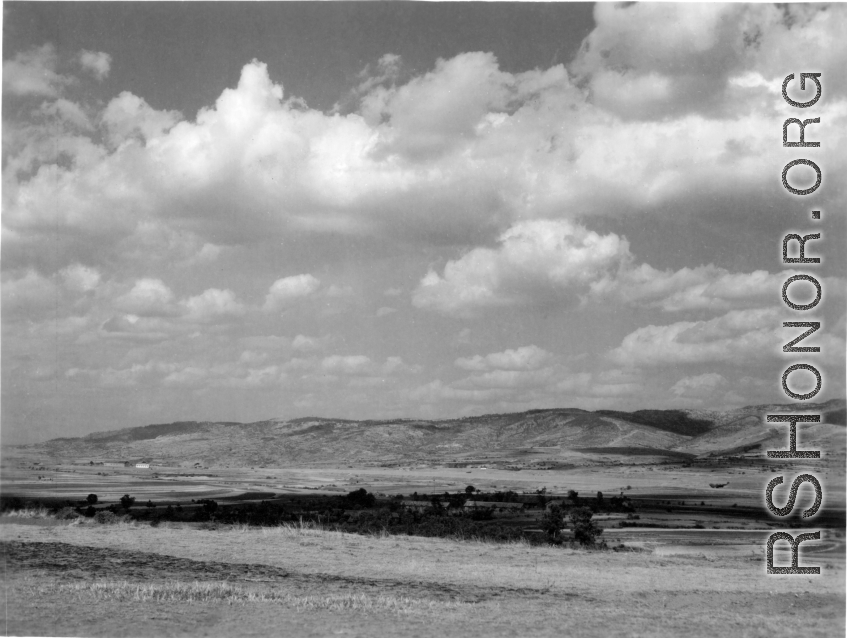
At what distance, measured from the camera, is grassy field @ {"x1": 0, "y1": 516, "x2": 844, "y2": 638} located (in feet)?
43.2

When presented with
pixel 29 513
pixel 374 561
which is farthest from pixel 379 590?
pixel 29 513

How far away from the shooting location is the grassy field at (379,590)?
1316cm

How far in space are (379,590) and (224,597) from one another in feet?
10.8

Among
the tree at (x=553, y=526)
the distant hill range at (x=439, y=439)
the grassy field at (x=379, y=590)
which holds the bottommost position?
the tree at (x=553, y=526)

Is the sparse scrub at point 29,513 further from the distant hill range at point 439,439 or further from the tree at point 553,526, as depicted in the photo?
the tree at point 553,526

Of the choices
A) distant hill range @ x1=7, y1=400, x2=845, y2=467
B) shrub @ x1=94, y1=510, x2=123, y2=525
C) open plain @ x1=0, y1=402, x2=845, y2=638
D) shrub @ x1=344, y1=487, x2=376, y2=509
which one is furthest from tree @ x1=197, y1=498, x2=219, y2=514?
distant hill range @ x1=7, y1=400, x2=845, y2=467

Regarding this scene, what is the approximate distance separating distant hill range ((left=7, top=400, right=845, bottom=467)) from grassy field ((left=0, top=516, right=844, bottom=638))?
44.1ft

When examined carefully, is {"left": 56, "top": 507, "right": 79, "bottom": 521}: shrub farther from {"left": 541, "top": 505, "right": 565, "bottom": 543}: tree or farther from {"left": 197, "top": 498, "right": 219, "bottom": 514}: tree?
{"left": 541, "top": 505, "right": 565, "bottom": 543}: tree

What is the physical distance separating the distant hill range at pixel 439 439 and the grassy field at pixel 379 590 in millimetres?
13452

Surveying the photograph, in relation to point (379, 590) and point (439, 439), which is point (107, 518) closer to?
point (379, 590)

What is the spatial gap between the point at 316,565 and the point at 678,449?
8215 cm

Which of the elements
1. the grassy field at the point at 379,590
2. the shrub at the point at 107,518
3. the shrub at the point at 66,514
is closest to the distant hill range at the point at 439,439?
the shrub at the point at 66,514

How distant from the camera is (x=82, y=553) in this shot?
19.7 m

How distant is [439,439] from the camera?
261 ft
